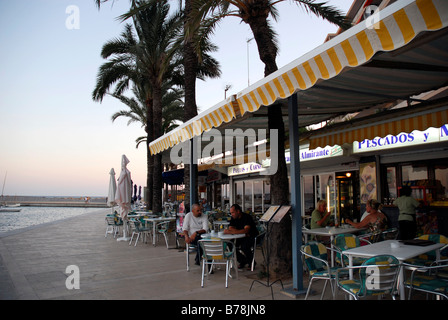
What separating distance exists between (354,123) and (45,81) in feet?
30.4

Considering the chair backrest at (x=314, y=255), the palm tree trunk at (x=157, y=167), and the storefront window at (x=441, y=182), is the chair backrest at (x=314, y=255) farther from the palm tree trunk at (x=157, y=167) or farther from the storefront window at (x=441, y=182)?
the palm tree trunk at (x=157, y=167)

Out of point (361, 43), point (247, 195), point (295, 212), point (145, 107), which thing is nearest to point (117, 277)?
point (295, 212)

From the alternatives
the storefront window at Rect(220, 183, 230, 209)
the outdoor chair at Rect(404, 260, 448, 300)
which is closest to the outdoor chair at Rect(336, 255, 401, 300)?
the outdoor chair at Rect(404, 260, 448, 300)

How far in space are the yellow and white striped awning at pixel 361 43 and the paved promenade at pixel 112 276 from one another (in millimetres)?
3216

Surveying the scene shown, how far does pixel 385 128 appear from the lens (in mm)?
6707

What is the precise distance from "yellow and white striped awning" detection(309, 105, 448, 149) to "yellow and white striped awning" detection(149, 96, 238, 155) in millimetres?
2920

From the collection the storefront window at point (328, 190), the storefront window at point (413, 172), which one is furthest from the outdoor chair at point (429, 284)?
the storefront window at point (328, 190)

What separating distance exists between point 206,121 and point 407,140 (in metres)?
5.80

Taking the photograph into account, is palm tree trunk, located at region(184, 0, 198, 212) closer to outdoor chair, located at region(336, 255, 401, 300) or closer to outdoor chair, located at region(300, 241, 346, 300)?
outdoor chair, located at region(300, 241, 346, 300)

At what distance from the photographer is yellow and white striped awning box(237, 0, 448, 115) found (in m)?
2.61

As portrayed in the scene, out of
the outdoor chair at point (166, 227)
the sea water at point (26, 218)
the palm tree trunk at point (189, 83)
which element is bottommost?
the sea water at point (26, 218)

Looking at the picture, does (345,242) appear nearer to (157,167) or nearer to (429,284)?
(429,284)

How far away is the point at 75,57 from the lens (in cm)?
1004

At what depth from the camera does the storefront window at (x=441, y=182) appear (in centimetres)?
901
